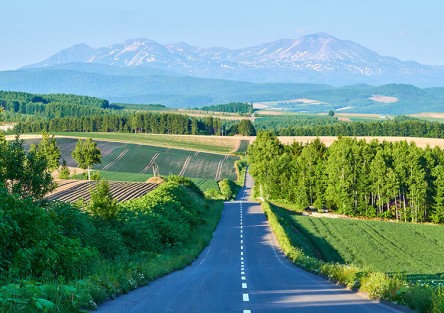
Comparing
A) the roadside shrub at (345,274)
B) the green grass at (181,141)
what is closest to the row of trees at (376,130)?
the green grass at (181,141)

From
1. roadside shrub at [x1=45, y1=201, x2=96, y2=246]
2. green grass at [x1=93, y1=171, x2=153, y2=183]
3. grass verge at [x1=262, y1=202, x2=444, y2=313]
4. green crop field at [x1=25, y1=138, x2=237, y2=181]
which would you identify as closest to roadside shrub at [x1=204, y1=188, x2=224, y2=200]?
green grass at [x1=93, y1=171, x2=153, y2=183]

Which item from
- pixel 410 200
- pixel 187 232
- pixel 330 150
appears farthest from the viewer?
pixel 330 150

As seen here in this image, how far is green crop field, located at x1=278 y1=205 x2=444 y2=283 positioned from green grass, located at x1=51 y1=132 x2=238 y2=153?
96.7m

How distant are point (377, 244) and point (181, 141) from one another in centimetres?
12235

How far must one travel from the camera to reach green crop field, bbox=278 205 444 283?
149ft

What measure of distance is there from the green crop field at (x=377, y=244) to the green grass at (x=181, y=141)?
9672 cm

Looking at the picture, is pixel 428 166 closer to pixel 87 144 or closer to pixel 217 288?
pixel 87 144

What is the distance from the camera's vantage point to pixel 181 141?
573 feet

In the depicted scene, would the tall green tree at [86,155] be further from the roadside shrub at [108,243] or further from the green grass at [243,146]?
the roadside shrub at [108,243]

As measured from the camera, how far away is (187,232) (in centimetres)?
4766

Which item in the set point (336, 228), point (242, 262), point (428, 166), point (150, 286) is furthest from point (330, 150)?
point (150, 286)

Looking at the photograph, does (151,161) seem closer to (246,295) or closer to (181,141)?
(181,141)

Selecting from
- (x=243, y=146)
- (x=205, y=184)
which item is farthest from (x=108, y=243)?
(x=243, y=146)

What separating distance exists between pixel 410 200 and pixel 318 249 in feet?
120
